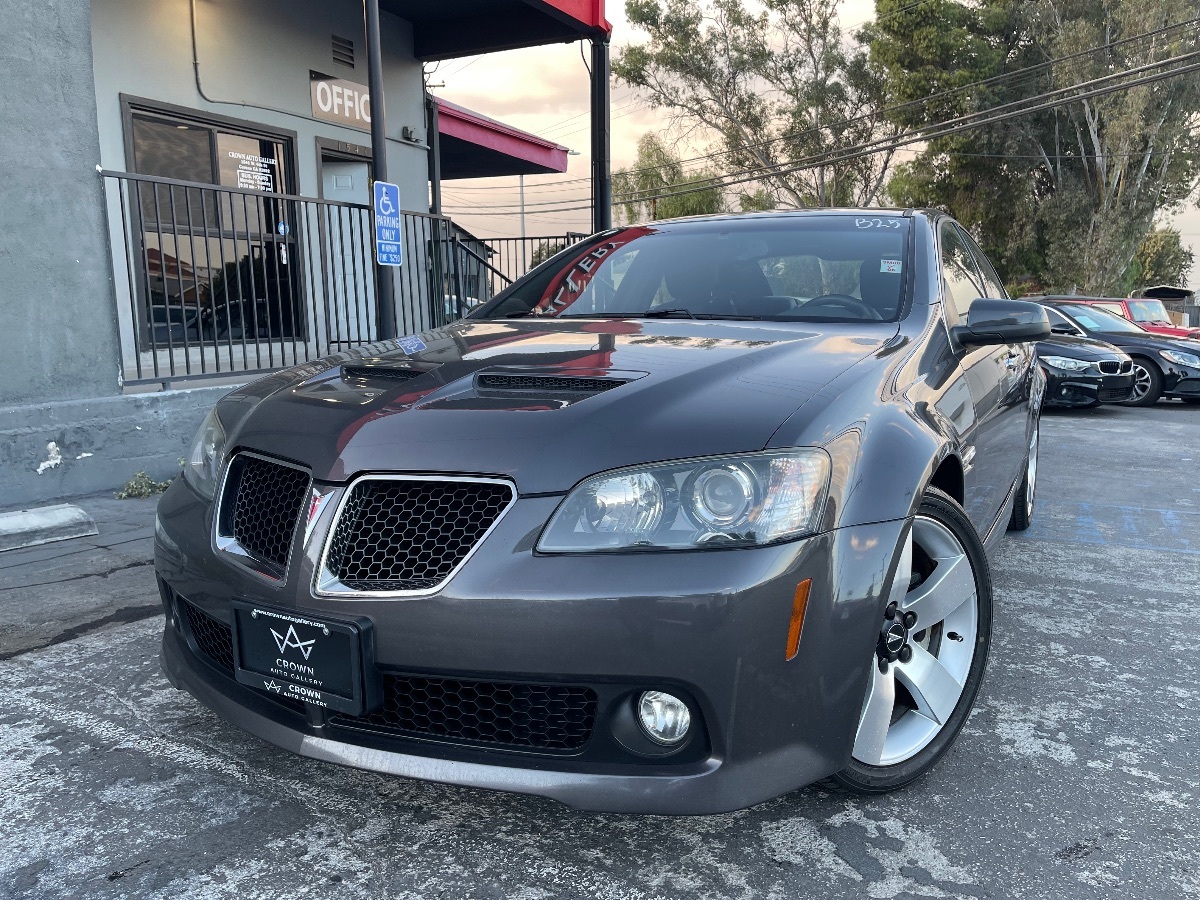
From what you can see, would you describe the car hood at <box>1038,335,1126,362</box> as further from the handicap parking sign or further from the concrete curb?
the concrete curb

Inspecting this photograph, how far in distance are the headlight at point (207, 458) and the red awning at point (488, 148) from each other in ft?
35.3

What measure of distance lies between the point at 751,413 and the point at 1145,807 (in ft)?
4.37

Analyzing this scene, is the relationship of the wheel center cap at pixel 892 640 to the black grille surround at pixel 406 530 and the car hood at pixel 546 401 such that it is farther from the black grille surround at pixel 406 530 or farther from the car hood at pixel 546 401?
the black grille surround at pixel 406 530

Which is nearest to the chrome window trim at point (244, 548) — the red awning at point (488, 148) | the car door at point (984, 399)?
the car door at point (984, 399)

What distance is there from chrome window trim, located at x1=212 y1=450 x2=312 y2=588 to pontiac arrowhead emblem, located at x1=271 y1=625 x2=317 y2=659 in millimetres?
98

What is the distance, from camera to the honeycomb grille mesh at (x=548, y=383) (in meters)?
2.11

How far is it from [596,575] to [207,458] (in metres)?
1.26

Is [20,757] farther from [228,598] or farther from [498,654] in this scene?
[498,654]

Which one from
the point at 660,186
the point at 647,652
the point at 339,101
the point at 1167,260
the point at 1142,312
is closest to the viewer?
the point at 647,652

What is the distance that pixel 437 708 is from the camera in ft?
6.29

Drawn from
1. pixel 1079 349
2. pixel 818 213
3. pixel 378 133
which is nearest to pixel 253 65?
pixel 378 133

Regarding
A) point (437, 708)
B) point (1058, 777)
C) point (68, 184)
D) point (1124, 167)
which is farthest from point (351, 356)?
point (1124, 167)

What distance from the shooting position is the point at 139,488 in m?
5.64

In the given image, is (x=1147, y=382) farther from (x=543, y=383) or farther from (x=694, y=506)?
(x=694, y=506)
